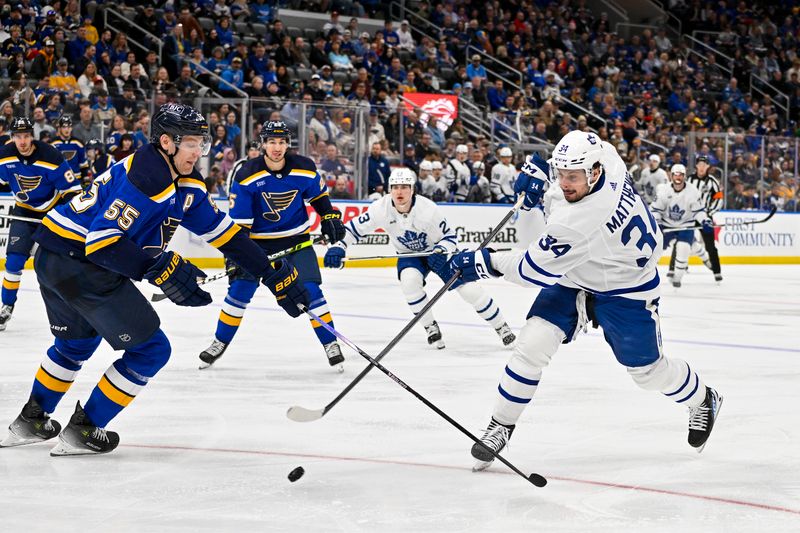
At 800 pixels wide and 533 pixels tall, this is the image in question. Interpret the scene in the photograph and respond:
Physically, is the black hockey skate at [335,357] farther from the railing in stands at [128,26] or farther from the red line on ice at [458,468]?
the railing in stands at [128,26]

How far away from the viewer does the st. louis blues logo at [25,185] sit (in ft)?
25.7

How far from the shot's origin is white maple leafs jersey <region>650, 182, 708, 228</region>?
40.7 ft

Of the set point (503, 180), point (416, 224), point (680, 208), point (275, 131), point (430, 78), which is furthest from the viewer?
point (430, 78)

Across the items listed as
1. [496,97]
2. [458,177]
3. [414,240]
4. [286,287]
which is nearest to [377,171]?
[458,177]

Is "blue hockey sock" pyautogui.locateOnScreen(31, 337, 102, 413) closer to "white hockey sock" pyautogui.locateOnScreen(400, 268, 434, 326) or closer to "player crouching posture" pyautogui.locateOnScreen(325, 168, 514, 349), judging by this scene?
"player crouching posture" pyautogui.locateOnScreen(325, 168, 514, 349)

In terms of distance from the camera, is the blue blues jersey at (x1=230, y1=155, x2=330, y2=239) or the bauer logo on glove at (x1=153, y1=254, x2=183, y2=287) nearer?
the bauer logo on glove at (x1=153, y1=254, x2=183, y2=287)

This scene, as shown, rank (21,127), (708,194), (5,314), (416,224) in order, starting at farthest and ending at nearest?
(708,194), (21,127), (5,314), (416,224)

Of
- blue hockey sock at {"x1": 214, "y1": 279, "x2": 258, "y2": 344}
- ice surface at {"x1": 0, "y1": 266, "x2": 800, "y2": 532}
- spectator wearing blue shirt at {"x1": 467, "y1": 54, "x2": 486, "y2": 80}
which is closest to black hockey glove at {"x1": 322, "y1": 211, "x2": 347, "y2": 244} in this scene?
blue hockey sock at {"x1": 214, "y1": 279, "x2": 258, "y2": 344}

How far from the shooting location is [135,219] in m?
3.63

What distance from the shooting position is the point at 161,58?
13.9 metres

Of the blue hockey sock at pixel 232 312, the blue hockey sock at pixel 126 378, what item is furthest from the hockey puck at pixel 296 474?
the blue hockey sock at pixel 232 312

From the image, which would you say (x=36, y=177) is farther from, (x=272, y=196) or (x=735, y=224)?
(x=735, y=224)

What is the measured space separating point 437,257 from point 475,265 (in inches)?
128

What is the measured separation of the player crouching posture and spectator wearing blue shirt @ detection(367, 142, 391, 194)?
649cm
